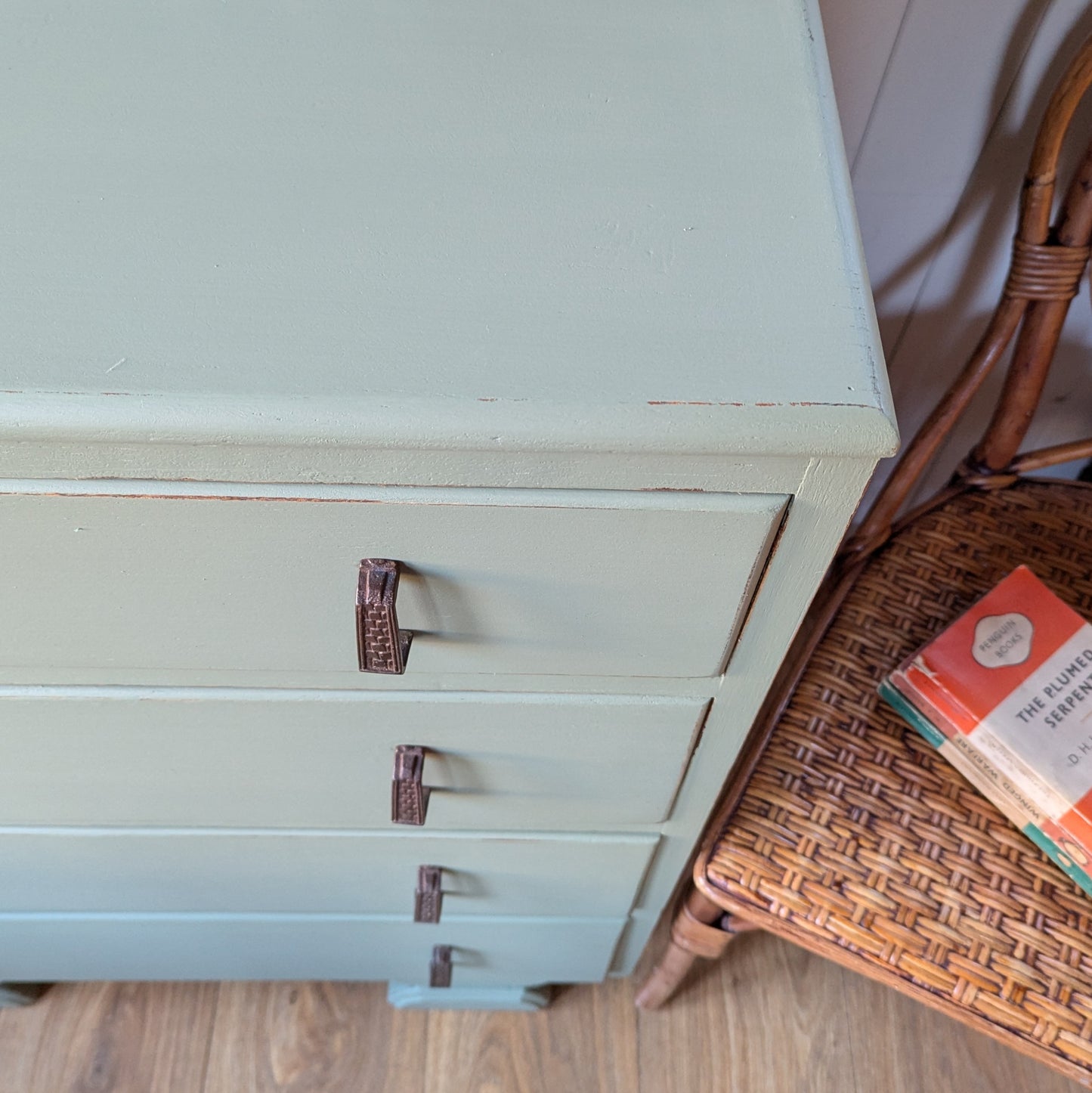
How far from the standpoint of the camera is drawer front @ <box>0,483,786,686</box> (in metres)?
0.41

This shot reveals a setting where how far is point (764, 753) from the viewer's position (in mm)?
737

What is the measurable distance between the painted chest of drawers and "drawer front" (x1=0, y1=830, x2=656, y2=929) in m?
0.09

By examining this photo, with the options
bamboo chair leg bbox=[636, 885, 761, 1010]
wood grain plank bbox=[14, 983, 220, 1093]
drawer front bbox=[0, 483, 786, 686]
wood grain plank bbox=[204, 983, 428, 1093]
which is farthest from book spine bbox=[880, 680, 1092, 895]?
wood grain plank bbox=[14, 983, 220, 1093]

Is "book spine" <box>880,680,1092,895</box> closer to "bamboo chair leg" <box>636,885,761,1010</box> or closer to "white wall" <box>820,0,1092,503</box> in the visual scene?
"bamboo chair leg" <box>636,885,761,1010</box>

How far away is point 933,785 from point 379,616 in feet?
1.55

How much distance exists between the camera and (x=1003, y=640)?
0.74m

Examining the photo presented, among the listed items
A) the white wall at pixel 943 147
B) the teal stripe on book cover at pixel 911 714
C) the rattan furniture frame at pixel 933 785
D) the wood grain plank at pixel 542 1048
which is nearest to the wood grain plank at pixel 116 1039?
the wood grain plank at pixel 542 1048

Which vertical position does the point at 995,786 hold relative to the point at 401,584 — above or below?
below

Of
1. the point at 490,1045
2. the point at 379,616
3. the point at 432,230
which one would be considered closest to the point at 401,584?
the point at 379,616

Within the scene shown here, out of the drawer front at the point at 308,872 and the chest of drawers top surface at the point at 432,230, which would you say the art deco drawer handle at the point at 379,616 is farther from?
the drawer front at the point at 308,872

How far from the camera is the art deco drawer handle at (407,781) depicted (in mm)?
558

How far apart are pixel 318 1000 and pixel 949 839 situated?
66 cm

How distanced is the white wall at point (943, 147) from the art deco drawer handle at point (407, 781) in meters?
0.55

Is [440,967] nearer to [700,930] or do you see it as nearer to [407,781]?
[700,930]
